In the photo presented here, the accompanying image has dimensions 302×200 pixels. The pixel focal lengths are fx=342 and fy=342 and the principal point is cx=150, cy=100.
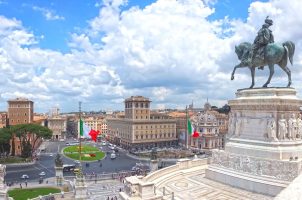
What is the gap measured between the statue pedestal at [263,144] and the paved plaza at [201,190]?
2.11 ft

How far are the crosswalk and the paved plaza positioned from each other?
38.9ft

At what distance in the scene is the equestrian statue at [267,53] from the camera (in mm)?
22000

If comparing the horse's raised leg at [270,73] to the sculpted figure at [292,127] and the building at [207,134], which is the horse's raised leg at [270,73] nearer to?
the sculpted figure at [292,127]

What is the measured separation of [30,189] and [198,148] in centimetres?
5489

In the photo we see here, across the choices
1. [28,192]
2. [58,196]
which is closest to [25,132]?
[28,192]

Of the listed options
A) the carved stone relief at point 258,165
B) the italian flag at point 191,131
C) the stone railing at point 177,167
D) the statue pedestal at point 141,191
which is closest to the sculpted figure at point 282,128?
the carved stone relief at point 258,165

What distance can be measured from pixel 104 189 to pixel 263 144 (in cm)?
2321

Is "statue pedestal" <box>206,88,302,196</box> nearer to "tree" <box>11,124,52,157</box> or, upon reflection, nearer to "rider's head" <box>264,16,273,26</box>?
"rider's head" <box>264,16,273,26</box>

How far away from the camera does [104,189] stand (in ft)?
128

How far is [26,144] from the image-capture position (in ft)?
220

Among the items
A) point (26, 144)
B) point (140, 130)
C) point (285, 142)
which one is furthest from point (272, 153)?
point (140, 130)

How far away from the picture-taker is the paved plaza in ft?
61.1

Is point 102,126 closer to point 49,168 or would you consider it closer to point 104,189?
point 49,168

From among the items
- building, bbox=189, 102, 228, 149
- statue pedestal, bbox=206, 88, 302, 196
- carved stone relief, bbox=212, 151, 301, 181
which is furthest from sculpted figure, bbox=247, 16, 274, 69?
building, bbox=189, 102, 228, 149
